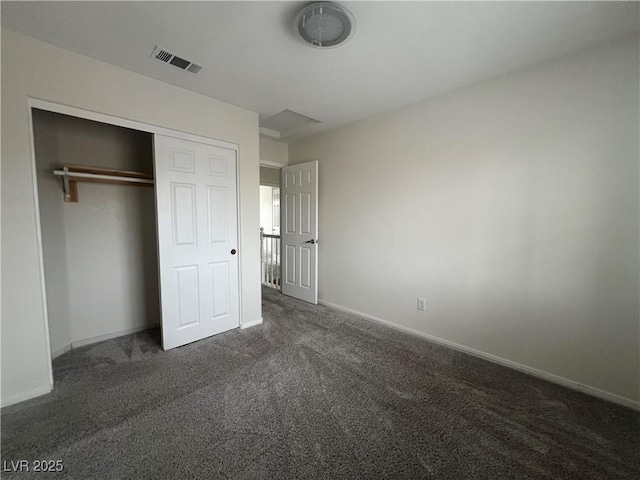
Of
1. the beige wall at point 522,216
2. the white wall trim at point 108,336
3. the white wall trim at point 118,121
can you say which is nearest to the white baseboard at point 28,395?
the white wall trim at point 108,336

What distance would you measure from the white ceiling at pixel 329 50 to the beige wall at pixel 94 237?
92cm

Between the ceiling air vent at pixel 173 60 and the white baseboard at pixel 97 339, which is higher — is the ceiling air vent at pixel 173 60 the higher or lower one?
the higher one

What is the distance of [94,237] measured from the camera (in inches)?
101

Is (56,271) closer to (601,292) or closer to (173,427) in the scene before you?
(173,427)

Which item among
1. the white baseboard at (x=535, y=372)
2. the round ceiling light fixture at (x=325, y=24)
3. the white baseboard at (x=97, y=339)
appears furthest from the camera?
the white baseboard at (x=97, y=339)

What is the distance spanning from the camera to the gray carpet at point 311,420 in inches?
52.4

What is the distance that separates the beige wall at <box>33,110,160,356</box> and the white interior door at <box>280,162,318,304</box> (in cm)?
180

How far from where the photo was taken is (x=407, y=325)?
289 centimetres

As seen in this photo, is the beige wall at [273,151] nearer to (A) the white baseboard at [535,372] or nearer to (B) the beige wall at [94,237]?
(B) the beige wall at [94,237]

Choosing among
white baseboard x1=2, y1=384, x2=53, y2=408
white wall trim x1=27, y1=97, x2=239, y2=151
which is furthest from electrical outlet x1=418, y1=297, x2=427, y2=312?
white baseboard x1=2, y1=384, x2=53, y2=408

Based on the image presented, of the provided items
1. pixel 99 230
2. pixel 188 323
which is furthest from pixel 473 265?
pixel 99 230

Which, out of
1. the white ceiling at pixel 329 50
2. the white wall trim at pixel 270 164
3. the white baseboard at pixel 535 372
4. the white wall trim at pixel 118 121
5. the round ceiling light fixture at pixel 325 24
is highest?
the white ceiling at pixel 329 50

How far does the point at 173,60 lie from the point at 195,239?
1506 millimetres

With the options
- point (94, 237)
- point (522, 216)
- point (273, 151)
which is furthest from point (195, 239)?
point (522, 216)
